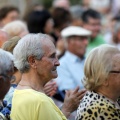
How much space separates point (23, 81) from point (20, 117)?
0.41 meters

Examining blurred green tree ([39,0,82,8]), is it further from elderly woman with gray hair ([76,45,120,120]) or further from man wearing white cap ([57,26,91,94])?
elderly woman with gray hair ([76,45,120,120])

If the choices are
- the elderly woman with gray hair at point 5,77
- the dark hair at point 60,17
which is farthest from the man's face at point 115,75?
the dark hair at point 60,17

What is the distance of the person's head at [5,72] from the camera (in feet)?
13.2

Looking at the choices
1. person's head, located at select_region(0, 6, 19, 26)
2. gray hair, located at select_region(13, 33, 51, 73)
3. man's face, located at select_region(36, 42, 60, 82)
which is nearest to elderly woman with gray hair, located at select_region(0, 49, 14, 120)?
gray hair, located at select_region(13, 33, 51, 73)

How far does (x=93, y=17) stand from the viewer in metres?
Answer: 11.3

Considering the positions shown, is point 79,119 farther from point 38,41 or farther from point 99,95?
point 38,41

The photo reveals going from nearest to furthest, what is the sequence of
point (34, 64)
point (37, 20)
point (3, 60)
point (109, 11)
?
point (3, 60) < point (34, 64) < point (37, 20) < point (109, 11)

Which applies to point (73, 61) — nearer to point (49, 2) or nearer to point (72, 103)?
point (72, 103)

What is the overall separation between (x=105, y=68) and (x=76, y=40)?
3.99 m

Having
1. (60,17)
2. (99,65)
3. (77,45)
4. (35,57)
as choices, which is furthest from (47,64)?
(60,17)

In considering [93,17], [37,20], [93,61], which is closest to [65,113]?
[93,61]

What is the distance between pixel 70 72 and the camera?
8273 mm

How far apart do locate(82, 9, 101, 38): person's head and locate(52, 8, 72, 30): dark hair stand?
0.39 meters

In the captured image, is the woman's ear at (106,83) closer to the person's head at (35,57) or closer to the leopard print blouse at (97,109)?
the leopard print blouse at (97,109)
